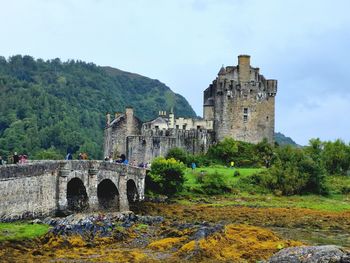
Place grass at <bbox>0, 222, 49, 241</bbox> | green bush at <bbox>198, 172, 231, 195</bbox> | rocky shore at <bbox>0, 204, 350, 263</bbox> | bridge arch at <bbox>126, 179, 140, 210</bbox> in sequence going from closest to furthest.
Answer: rocky shore at <bbox>0, 204, 350, 263</bbox>, grass at <bbox>0, 222, 49, 241</bbox>, bridge arch at <bbox>126, 179, 140, 210</bbox>, green bush at <bbox>198, 172, 231, 195</bbox>

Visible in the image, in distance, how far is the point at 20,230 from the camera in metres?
31.1

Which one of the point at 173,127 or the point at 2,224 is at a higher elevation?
the point at 173,127

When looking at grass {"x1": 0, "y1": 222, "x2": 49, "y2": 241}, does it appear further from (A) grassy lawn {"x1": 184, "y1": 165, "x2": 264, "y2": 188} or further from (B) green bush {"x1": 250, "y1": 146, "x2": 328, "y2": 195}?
(B) green bush {"x1": 250, "y1": 146, "x2": 328, "y2": 195}

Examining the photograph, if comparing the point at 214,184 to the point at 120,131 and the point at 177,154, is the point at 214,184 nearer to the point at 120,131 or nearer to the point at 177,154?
the point at 177,154

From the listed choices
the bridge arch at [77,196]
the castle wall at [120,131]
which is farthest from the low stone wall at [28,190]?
the castle wall at [120,131]

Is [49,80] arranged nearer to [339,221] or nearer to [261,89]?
[261,89]

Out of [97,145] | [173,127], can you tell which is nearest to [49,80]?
[97,145]

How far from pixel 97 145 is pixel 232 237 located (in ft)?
315

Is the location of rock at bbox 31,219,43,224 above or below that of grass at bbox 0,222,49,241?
above

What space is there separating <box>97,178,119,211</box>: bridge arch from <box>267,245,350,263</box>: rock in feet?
69.3

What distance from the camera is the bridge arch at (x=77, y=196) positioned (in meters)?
41.5

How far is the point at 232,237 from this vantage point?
1321 inches

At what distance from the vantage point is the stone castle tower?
75250mm

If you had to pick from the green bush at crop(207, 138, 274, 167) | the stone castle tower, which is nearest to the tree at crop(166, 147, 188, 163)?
the green bush at crop(207, 138, 274, 167)
